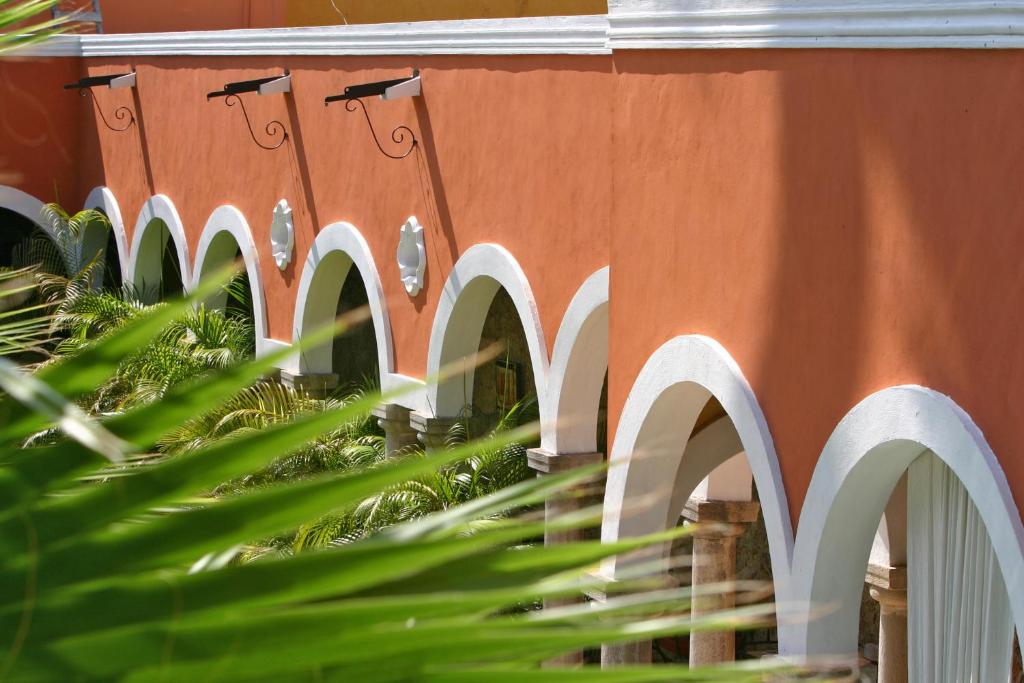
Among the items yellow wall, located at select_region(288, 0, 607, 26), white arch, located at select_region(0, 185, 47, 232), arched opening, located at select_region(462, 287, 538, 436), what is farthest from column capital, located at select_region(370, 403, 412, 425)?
white arch, located at select_region(0, 185, 47, 232)

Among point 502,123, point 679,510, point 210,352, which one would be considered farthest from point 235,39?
point 679,510

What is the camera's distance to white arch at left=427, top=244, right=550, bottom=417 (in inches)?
392

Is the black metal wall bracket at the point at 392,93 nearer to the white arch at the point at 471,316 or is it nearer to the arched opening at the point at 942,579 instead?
the white arch at the point at 471,316

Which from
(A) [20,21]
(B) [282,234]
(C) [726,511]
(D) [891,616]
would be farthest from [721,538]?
(A) [20,21]

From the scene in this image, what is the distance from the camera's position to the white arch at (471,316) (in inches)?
392

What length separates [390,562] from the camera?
73 cm

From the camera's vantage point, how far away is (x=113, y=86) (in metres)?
17.2

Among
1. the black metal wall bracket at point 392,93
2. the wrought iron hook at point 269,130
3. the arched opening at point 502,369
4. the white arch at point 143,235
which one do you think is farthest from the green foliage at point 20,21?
the white arch at point 143,235

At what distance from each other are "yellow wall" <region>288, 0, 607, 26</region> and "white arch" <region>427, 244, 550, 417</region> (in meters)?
5.57

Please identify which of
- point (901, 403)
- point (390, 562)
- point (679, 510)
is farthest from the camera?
point (679, 510)

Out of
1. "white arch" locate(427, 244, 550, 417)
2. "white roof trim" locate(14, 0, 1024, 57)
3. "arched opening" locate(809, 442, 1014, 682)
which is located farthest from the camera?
"white arch" locate(427, 244, 550, 417)

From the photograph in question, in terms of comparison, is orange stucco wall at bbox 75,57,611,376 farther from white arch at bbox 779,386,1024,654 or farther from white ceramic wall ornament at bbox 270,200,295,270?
white arch at bbox 779,386,1024,654

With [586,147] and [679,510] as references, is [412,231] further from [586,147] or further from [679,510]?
[679,510]

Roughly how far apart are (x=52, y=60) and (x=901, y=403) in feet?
50.0
